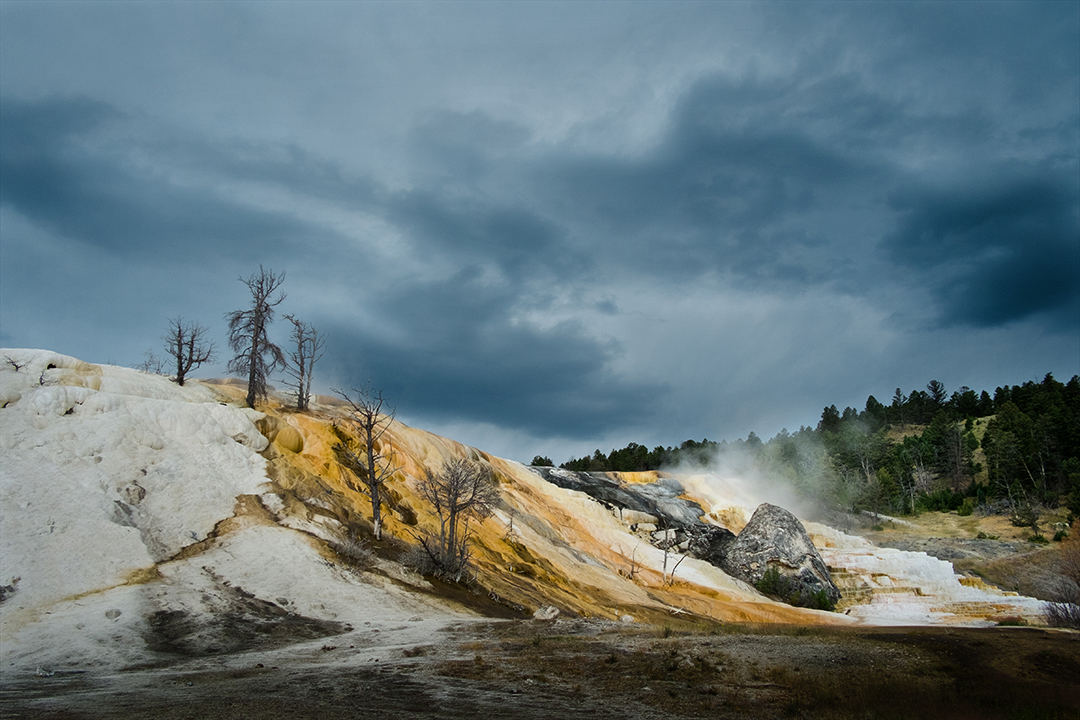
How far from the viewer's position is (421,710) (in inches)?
398

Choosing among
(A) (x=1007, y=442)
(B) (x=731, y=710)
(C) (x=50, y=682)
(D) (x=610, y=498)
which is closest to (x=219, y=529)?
(C) (x=50, y=682)

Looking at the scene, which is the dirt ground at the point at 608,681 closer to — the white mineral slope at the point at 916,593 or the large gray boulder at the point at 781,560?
the white mineral slope at the point at 916,593

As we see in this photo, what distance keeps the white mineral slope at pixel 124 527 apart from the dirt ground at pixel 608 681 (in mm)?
5288

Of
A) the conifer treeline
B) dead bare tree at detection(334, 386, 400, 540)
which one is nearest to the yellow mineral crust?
dead bare tree at detection(334, 386, 400, 540)

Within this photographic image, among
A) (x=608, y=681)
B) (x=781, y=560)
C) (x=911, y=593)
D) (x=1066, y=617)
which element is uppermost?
(x=608, y=681)

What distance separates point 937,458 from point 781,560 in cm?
9340

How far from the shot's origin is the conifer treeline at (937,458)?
10119 cm

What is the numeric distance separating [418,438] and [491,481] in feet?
25.7

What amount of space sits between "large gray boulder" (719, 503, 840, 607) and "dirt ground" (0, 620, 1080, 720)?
39877mm

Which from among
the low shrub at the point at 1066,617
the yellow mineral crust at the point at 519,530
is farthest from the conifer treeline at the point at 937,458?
the low shrub at the point at 1066,617

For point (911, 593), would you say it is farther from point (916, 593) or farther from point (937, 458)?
point (937, 458)

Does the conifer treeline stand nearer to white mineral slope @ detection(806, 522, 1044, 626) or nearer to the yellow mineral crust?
white mineral slope @ detection(806, 522, 1044, 626)

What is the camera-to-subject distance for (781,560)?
5553 cm

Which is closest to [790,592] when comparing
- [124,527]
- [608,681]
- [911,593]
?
[911,593]
